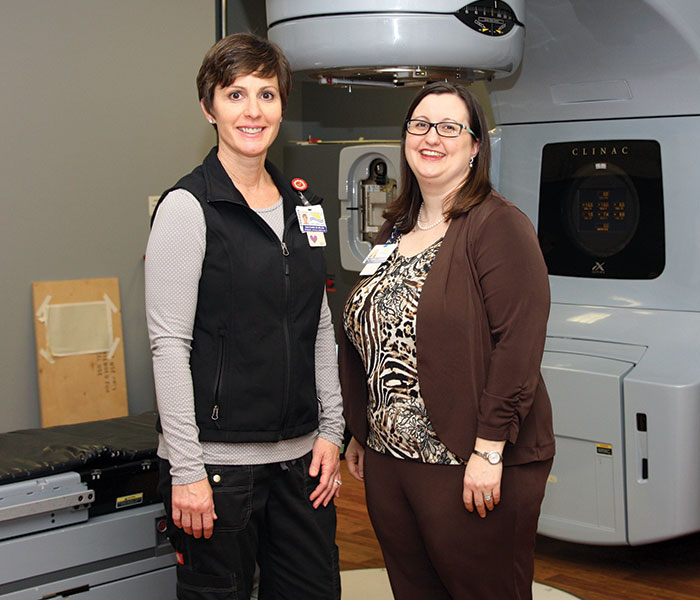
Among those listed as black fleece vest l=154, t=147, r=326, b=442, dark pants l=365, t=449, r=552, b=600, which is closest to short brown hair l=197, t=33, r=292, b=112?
black fleece vest l=154, t=147, r=326, b=442

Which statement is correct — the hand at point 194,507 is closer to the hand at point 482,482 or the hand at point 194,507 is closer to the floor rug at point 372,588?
the hand at point 482,482

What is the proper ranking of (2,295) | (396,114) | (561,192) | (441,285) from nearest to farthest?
(441,285) → (561,192) → (2,295) → (396,114)

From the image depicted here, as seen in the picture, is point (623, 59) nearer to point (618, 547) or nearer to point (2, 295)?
point (618, 547)

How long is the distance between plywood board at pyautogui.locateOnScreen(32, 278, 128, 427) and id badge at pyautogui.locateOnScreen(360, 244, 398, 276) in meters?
2.29

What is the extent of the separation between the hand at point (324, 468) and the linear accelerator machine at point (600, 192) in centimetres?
105

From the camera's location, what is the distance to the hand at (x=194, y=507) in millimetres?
1534

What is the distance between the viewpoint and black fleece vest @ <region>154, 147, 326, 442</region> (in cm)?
156

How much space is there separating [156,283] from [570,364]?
1696mm

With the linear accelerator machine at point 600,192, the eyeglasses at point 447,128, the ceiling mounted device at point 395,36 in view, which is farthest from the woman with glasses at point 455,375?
the linear accelerator machine at point 600,192

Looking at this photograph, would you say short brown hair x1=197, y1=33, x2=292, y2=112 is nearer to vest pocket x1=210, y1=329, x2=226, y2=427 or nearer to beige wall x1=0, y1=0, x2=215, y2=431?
vest pocket x1=210, y1=329, x2=226, y2=427

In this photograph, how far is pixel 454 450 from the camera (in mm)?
1644

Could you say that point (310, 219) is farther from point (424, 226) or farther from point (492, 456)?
point (492, 456)

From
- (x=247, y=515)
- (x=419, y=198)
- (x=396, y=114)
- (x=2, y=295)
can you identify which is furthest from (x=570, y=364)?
(x=396, y=114)

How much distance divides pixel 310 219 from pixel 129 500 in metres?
0.95
